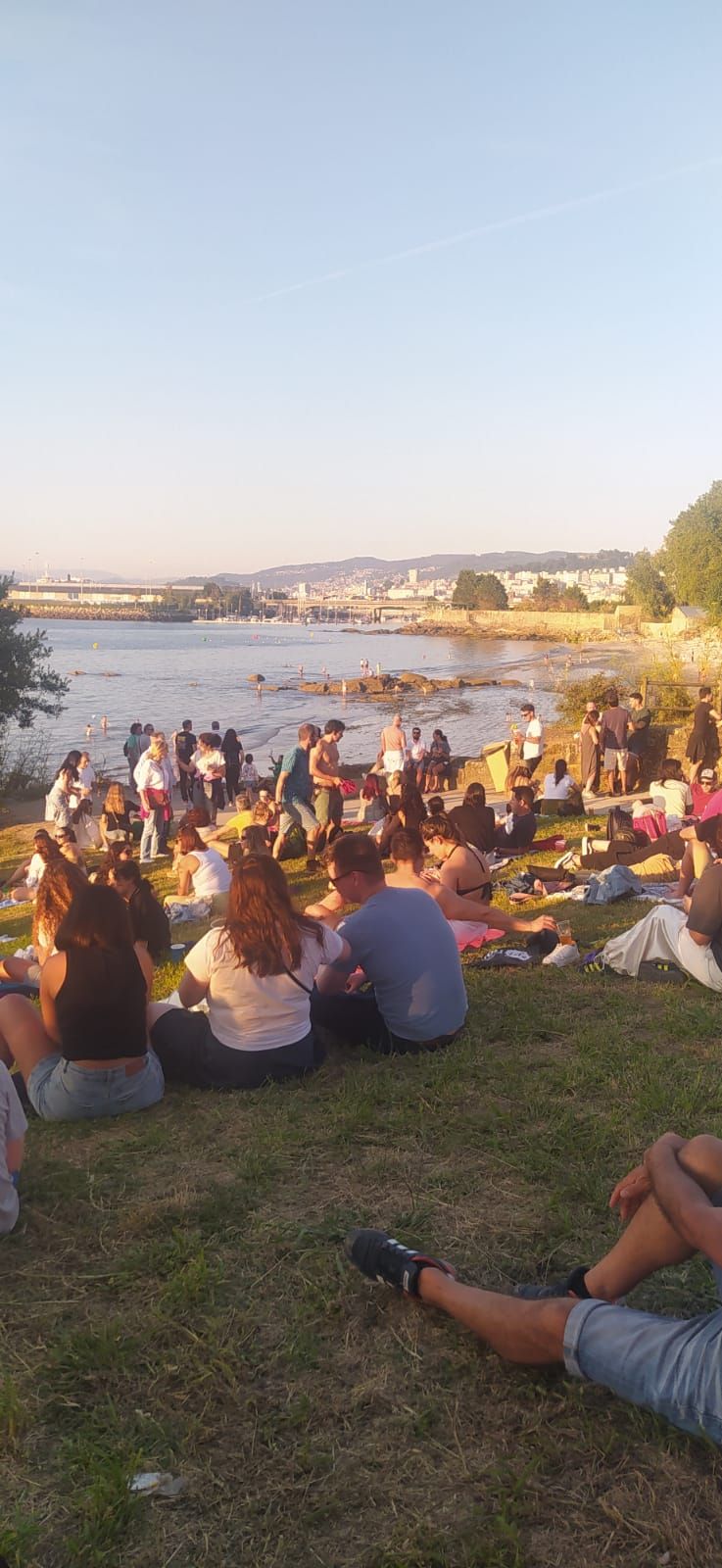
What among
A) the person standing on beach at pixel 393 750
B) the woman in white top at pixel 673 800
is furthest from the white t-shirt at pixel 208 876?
the person standing on beach at pixel 393 750

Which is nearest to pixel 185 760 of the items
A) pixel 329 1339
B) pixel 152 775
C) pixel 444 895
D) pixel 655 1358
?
pixel 152 775

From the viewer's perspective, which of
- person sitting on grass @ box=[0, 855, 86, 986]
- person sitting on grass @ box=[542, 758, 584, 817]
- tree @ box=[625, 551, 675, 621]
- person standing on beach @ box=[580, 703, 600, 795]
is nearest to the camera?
person sitting on grass @ box=[0, 855, 86, 986]

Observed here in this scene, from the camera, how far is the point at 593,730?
15.5 metres

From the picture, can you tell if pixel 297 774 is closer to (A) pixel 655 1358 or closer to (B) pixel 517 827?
(B) pixel 517 827

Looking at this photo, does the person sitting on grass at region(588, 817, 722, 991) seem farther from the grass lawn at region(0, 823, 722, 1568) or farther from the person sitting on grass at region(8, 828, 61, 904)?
the person sitting on grass at region(8, 828, 61, 904)

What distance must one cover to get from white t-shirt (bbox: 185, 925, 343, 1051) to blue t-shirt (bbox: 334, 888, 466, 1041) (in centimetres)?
26

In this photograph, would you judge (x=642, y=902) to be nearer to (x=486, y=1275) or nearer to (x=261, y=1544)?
(x=486, y=1275)

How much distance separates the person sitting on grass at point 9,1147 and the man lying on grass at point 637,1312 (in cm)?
136

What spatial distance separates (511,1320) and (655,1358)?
1.31 ft

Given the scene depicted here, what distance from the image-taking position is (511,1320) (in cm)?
263

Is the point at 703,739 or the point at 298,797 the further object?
the point at 703,739

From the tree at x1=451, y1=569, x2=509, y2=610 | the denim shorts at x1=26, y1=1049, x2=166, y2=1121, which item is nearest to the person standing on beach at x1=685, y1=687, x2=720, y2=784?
the denim shorts at x1=26, y1=1049, x2=166, y2=1121

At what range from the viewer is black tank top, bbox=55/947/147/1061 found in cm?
419

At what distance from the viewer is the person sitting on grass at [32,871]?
29.5ft
